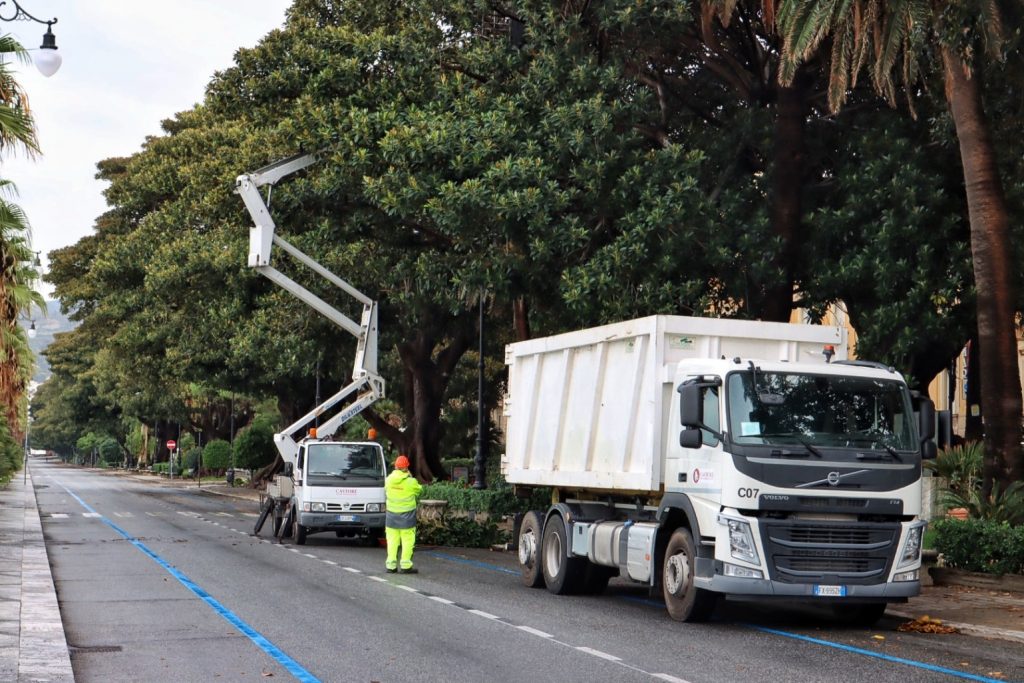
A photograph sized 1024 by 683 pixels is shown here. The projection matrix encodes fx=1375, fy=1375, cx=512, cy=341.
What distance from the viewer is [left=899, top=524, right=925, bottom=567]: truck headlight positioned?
1409cm

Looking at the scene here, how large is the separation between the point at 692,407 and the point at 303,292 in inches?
718

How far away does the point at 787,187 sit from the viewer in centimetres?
2505

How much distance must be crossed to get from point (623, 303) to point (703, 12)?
5.09 meters

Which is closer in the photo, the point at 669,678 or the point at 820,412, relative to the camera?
the point at 669,678

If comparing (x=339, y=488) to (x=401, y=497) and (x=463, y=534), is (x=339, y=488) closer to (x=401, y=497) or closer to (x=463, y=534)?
Answer: (x=463, y=534)

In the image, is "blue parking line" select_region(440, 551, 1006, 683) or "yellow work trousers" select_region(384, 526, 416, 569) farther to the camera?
"yellow work trousers" select_region(384, 526, 416, 569)

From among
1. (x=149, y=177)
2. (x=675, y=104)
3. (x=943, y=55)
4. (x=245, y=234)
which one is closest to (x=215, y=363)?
(x=149, y=177)

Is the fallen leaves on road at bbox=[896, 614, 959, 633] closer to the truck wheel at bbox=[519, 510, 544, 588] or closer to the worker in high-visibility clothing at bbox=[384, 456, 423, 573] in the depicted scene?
the truck wheel at bbox=[519, 510, 544, 588]

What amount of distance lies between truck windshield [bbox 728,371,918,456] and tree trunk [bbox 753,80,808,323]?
10313mm

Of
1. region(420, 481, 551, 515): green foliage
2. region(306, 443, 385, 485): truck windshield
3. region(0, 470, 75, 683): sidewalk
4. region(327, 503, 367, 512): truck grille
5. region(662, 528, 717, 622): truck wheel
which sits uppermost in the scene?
region(306, 443, 385, 485): truck windshield

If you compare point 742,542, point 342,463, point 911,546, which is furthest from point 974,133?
point 342,463

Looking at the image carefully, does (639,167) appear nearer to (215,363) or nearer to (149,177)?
(149,177)

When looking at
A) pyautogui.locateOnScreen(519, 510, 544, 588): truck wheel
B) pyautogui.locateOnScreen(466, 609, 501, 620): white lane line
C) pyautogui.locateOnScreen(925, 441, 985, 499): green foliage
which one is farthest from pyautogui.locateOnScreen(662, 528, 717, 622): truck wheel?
pyautogui.locateOnScreen(925, 441, 985, 499): green foliage

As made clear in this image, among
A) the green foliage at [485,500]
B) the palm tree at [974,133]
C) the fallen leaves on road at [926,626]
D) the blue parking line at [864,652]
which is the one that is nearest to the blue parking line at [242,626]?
the blue parking line at [864,652]
